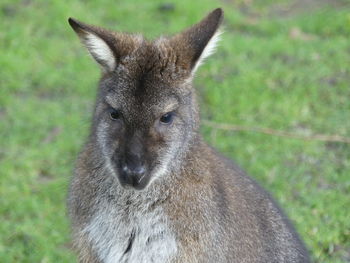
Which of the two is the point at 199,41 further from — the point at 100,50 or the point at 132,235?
the point at 132,235

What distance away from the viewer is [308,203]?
232 inches

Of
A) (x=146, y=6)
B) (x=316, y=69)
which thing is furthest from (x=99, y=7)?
(x=316, y=69)

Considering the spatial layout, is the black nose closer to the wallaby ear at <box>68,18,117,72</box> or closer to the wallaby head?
the wallaby head

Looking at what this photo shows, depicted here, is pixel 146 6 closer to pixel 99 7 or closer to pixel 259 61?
pixel 99 7

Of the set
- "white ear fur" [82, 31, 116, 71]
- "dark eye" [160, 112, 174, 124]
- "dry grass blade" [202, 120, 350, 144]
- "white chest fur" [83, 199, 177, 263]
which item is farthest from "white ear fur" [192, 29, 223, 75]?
"dry grass blade" [202, 120, 350, 144]

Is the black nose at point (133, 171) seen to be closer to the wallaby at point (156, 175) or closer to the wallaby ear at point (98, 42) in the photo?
the wallaby at point (156, 175)

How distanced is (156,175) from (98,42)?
31.0 inches

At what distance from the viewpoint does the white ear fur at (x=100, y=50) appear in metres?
3.66

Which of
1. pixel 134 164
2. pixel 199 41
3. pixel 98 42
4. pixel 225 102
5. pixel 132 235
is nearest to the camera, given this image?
pixel 134 164

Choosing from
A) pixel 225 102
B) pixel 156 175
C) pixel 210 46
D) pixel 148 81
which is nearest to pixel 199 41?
pixel 210 46

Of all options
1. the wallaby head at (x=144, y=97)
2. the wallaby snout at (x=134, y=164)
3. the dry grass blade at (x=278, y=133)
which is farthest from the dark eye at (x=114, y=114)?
the dry grass blade at (x=278, y=133)

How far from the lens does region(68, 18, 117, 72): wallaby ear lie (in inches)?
143

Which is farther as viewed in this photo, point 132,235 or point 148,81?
point 132,235

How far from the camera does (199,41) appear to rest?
378cm
